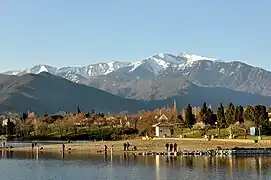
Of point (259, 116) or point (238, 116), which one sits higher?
point (238, 116)

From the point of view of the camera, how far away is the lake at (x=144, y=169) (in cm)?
5134

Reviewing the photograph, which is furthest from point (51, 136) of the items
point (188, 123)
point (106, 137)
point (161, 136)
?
point (161, 136)

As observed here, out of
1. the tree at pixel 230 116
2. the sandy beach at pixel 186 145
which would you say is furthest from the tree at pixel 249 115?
the sandy beach at pixel 186 145

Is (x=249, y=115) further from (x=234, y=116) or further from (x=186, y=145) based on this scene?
(x=186, y=145)

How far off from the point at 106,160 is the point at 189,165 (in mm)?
14096

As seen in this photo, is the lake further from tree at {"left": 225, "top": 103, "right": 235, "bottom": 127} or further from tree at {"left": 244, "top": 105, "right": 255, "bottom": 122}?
tree at {"left": 225, "top": 103, "right": 235, "bottom": 127}

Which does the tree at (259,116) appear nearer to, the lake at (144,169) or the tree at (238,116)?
the tree at (238,116)

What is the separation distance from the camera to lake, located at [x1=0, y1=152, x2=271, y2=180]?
5134 centimetres

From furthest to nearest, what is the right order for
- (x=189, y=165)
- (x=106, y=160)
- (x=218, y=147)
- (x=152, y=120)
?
(x=152, y=120) → (x=218, y=147) → (x=106, y=160) → (x=189, y=165)

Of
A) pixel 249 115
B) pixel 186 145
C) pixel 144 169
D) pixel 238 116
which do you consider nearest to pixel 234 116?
pixel 238 116

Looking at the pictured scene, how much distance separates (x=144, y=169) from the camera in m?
57.6

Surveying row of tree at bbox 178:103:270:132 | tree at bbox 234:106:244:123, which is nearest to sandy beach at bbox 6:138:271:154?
row of tree at bbox 178:103:270:132

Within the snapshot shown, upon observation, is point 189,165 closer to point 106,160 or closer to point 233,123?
point 106,160

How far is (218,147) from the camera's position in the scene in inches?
3066
